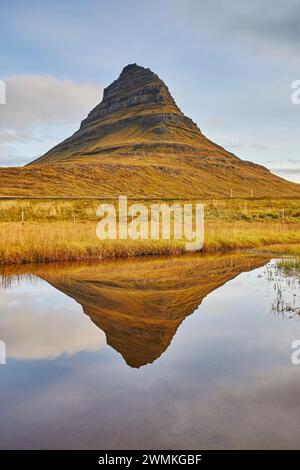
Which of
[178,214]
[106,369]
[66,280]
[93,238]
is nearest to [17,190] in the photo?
[178,214]

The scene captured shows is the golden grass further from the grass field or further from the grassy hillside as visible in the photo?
the grassy hillside

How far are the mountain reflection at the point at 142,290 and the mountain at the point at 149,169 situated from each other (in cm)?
6403

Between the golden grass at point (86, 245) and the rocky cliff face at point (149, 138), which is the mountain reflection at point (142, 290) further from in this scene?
the rocky cliff face at point (149, 138)

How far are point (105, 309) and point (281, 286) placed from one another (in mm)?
5299

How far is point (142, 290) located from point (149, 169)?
110 meters

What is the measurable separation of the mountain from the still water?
231ft

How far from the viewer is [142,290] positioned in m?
13.7

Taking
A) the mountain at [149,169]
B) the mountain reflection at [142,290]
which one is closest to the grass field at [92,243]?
the mountain reflection at [142,290]

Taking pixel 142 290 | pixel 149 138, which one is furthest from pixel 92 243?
pixel 149 138

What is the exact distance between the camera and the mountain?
97500 millimetres

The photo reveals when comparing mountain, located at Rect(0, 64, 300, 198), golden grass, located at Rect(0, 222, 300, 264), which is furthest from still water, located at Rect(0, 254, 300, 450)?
mountain, located at Rect(0, 64, 300, 198)

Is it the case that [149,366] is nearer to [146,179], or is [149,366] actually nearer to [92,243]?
[92,243]

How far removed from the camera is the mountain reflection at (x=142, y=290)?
8.88 meters
